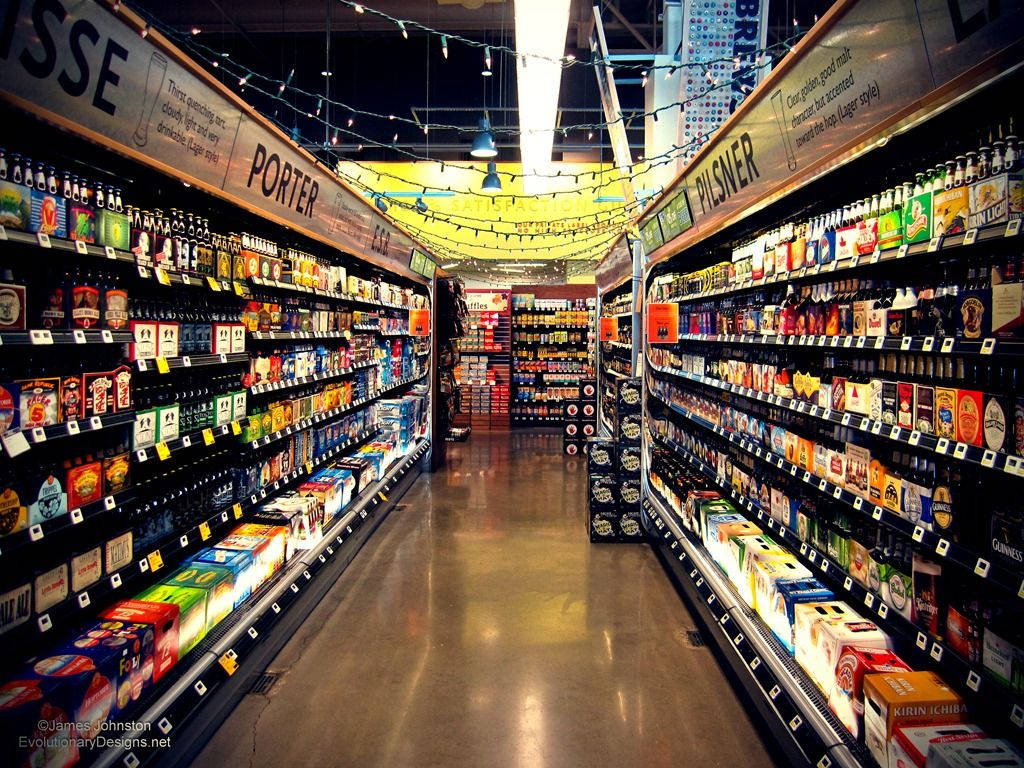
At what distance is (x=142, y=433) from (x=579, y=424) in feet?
26.0

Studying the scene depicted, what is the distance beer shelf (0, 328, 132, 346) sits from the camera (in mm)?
2049

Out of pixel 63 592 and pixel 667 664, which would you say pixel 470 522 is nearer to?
pixel 667 664

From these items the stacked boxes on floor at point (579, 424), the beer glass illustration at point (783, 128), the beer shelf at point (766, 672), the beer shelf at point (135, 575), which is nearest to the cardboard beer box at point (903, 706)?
the beer shelf at point (766, 672)

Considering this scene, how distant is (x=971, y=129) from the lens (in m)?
2.24

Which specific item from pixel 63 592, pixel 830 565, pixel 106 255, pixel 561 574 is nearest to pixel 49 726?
pixel 63 592

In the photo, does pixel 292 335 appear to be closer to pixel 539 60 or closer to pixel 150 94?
pixel 150 94

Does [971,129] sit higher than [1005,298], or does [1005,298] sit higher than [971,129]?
[971,129]

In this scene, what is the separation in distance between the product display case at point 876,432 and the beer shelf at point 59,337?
10.1 feet

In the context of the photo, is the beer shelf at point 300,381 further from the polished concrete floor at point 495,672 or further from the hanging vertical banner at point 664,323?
the hanging vertical banner at point 664,323

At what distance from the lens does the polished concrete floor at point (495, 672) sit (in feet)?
9.13

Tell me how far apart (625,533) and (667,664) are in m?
2.27

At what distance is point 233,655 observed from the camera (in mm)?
3014

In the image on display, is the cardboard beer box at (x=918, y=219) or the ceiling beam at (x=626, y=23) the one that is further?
the ceiling beam at (x=626, y=23)

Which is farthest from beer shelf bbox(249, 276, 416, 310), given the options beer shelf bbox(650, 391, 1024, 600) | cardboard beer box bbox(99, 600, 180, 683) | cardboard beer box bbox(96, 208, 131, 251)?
beer shelf bbox(650, 391, 1024, 600)
